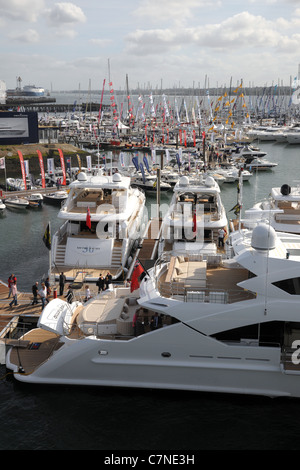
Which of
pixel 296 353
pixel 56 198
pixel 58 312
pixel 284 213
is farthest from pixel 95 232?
pixel 56 198

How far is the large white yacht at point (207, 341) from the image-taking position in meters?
14.0

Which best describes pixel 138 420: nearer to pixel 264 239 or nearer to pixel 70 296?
pixel 264 239

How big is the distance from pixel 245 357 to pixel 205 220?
11136 mm

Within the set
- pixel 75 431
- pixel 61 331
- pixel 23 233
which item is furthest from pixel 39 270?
pixel 75 431

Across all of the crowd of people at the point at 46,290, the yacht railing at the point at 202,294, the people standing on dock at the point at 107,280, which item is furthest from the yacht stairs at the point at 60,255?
the yacht railing at the point at 202,294

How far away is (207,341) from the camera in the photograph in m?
14.1

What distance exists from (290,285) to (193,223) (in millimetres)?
9519

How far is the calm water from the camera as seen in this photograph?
13.0m

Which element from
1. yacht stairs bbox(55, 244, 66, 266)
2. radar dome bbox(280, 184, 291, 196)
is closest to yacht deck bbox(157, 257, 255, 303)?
yacht stairs bbox(55, 244, 66, 266)

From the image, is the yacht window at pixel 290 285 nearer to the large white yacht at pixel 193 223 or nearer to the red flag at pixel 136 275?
the red flag at pixel 136 275

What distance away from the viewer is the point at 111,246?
77.5ft

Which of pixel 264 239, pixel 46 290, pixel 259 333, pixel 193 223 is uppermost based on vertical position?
pixel 264 239

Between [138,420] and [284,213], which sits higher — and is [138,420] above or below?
below
